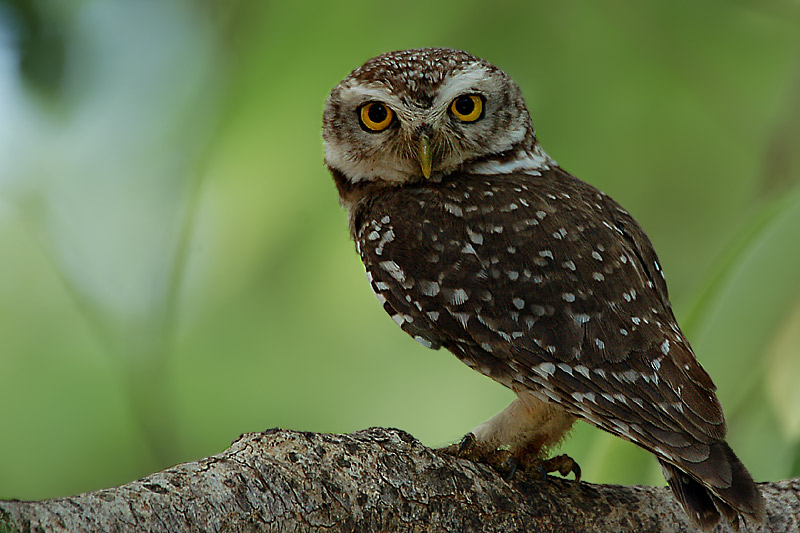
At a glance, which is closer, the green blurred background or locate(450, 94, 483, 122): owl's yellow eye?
locate(450, 94, 483, 122): owl's yellow eye

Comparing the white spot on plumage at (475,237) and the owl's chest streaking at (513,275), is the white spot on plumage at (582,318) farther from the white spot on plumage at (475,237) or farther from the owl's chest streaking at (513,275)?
the white spot on plumage at (475,237)

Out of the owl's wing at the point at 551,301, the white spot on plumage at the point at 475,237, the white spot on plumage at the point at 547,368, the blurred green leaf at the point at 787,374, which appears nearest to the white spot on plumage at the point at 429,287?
the owl's wing at the point at 551,301

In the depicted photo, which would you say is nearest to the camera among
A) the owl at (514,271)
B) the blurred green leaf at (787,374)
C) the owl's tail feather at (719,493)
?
the owl's tail feather at (719,493)

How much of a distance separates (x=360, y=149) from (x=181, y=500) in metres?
0.98

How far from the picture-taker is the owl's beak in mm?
1637

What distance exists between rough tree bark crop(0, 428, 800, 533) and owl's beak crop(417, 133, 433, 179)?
22.0 inches

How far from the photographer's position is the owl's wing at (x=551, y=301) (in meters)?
→ 1.30

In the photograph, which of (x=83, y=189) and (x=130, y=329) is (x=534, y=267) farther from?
(x=83, y=189)

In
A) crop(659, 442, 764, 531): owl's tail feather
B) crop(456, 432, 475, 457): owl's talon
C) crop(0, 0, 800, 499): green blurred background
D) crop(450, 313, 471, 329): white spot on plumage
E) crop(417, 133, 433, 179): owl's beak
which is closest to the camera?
crop(659, 442, 764, 531): owl's tail feather

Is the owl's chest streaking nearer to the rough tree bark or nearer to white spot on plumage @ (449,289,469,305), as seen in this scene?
white spot on plumage @ (449,289,469,305)

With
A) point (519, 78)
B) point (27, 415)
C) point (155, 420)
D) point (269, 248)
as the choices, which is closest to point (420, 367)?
point (269, 248)

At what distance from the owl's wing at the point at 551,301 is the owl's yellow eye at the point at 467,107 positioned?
164 millimetres

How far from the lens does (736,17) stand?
2.99m

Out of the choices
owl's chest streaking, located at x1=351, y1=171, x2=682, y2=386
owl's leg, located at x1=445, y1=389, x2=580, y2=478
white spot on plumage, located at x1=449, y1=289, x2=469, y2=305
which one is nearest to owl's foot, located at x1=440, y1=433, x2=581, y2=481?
owl's leg, located at x1=445, y1=389, x2=580, y2=478
